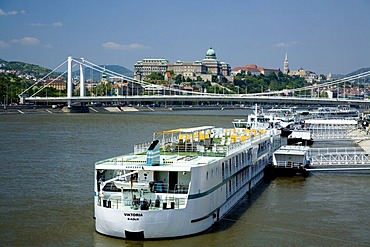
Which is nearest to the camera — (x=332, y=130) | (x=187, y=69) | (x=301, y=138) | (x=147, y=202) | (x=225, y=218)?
(x=147, y=202)

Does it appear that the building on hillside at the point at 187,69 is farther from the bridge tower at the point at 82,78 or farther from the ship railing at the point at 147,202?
the ship railing at the point at 147,202

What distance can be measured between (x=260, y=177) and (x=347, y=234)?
6.76 m

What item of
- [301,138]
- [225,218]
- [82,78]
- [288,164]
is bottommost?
[225,218]

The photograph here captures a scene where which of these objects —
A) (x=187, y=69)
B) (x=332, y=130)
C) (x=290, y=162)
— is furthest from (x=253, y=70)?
(x=290, y=162)

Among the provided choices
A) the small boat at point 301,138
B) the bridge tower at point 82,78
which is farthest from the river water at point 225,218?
the bridge tower at point 82,78

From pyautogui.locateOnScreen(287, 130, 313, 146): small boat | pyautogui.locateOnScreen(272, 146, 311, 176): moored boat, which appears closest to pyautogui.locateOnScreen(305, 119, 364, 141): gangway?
pyautogui.locateOnScreen(287, 130, 313, 146): small boat

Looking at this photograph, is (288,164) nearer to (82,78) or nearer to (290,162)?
(290,162)

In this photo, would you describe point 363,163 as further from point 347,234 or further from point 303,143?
point 303,143

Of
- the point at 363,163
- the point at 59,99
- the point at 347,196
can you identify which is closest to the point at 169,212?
the point at 347,196

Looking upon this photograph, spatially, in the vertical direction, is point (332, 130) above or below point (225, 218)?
above

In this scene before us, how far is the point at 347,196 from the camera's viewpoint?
17.9 m

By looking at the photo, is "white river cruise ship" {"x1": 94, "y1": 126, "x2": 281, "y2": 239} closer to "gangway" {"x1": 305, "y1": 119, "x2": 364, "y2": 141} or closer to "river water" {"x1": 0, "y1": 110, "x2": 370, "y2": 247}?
"river water" {"x1": 0, "y1": 110, "x2": 370, "y2": 247}

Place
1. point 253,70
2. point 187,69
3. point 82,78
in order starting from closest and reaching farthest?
point 82,78
point 187,69
point 253,70

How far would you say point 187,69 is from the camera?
150 meters
